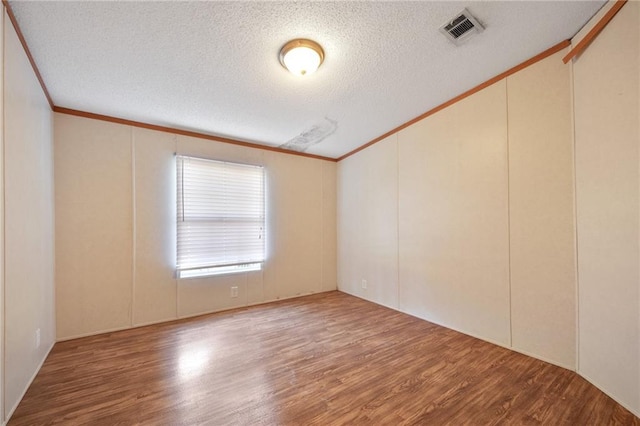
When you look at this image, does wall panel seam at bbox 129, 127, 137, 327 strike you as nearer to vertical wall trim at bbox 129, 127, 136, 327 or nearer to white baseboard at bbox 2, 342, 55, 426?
vertical wall trim at bbox 129, 127, 136, 327

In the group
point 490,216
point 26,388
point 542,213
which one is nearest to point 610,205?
point 542,213

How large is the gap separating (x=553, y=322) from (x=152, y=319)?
412 cm

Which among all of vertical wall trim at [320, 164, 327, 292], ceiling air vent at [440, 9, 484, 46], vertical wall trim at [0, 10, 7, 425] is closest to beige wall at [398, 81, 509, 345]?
ceiling air vent at [440, 9, 484, 46]

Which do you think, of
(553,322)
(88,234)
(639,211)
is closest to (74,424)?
(88,234)

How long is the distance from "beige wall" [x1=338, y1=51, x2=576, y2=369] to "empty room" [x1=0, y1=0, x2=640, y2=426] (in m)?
0.02

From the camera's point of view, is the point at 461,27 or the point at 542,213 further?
the point at 542,213

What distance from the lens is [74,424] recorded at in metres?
1.51

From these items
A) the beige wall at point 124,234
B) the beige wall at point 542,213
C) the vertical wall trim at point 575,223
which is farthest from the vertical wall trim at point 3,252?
the vertical wall trim at point 575,223

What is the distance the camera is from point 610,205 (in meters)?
1.70

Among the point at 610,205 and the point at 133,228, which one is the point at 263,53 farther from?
the point at 610,205

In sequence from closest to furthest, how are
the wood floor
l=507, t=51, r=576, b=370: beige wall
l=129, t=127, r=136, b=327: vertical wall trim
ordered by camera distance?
the wood floor < l=507, t=51, r=576, b=370: beige wall < l=129, t=127, r=136, b=327: vertical wall trim

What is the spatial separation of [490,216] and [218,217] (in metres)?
3.29

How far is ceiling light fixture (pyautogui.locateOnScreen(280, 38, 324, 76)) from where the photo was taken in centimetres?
188

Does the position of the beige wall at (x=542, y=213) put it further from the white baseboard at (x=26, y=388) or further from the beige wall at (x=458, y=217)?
the white baseboard at (x=26, y=388)
